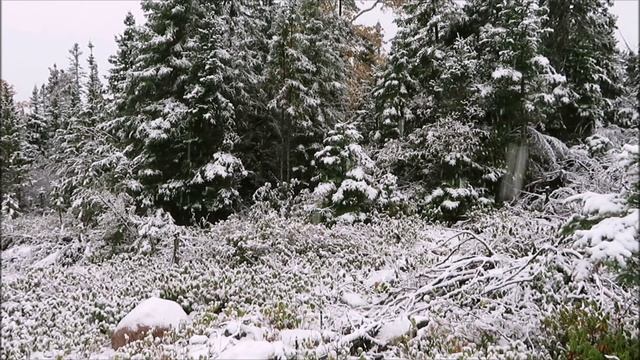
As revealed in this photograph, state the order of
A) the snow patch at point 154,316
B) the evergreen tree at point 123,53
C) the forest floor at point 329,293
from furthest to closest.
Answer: the evergreen tree at point 123,53
the snow patch at point 154,316
the forest floor at point 329,293

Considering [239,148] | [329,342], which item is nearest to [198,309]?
[329,342]

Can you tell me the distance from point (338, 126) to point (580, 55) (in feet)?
27.2

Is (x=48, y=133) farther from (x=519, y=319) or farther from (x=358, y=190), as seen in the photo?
(x=519, y=319)

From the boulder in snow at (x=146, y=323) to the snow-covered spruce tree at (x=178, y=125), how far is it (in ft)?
23.6

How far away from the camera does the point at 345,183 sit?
12.9m

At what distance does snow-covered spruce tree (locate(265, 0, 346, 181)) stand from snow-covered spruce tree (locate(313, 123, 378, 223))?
307cm

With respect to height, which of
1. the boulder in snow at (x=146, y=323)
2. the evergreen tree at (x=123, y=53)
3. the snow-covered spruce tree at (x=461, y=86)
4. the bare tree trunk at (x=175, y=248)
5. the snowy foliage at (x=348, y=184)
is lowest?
the boulder in snow at (x=146, y=323)

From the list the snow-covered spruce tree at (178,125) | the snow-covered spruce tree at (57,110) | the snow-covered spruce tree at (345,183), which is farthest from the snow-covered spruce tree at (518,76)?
the snow-covered spruce tree at (57,110)

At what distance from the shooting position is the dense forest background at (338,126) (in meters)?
13.2

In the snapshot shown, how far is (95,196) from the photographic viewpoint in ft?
43.1

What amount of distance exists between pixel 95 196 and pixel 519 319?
10858 mm

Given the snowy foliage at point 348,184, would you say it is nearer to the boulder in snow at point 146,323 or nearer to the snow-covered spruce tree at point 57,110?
the boulder in snow at point 146,323

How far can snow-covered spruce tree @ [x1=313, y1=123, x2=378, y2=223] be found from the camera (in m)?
12.9

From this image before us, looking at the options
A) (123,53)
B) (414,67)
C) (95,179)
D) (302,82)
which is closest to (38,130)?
(123,53)
